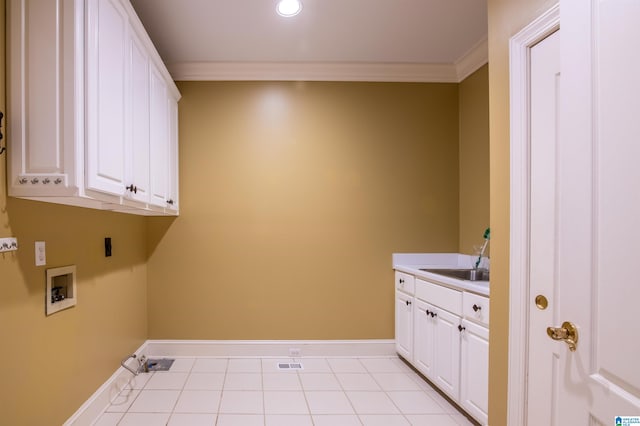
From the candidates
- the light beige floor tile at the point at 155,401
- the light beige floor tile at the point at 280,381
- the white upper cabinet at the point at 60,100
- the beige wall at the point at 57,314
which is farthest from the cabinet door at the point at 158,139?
the light beige floor tile at the point at 280,381

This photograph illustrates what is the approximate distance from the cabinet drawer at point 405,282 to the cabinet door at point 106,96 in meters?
2.25

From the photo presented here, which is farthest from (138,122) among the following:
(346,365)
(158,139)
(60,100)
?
(346,365)

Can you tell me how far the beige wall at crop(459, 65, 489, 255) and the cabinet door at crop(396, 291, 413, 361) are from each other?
75 centimetres

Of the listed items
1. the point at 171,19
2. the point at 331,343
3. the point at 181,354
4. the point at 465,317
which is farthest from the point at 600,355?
the point at 181,354

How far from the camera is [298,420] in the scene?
232 centimetres

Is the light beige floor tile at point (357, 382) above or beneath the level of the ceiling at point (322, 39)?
beneath

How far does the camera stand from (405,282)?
10.6 feet

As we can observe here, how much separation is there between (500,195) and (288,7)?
1.86 m

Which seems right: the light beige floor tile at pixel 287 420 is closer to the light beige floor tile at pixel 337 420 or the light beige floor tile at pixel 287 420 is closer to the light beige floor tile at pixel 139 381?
the light beige floor tile at pixel 337 420

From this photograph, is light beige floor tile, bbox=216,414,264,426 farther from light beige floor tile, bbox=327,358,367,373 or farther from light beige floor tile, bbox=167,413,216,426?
light beige floor tile, bbox=327,358,367,373

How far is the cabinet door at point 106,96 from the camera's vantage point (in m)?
1.63

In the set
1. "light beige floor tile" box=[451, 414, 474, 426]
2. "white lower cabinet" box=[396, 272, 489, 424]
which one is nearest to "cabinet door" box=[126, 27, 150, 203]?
"white lower cabinet" box=[396, 272, 489, 424]

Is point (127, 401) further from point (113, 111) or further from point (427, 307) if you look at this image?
point (427, 307)

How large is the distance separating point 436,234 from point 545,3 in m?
→ 2.37
